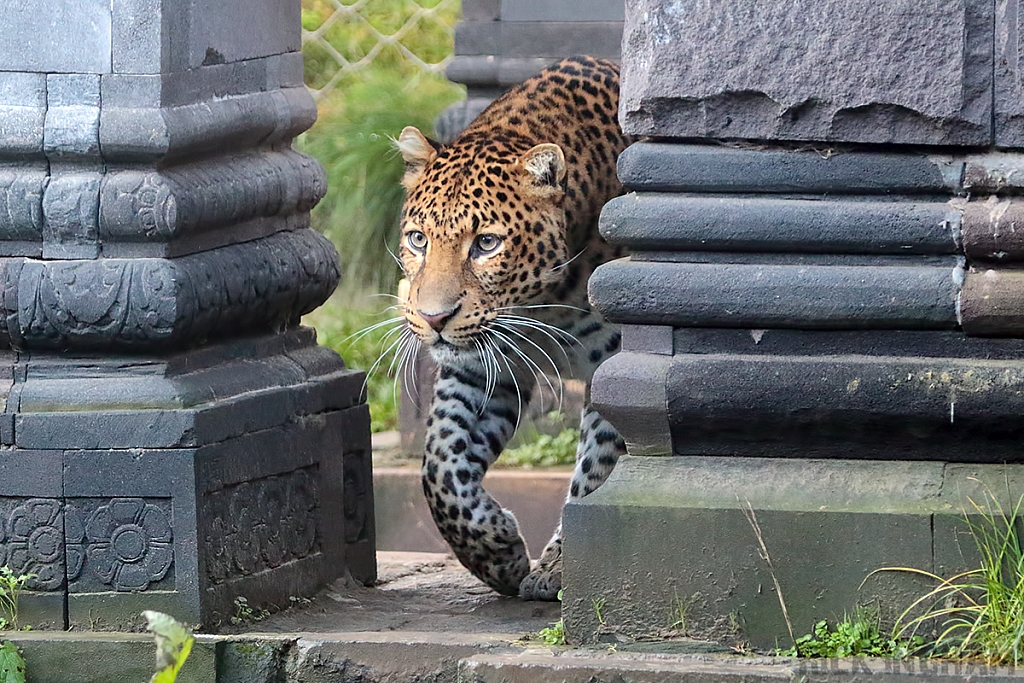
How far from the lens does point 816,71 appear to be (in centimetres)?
379

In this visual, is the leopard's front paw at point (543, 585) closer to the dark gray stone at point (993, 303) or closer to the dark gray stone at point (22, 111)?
the dark gray stone at point (993, 303)

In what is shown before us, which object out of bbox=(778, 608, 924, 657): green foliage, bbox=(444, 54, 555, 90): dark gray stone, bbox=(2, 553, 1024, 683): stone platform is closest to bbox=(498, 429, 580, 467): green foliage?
bbox=(444, 54, 555, 90): dark gray stone

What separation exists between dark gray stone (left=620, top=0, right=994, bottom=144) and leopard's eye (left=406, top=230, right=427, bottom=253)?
149cm

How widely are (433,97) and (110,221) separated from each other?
587 centimetres

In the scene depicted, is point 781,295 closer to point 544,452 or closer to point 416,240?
point 416,240

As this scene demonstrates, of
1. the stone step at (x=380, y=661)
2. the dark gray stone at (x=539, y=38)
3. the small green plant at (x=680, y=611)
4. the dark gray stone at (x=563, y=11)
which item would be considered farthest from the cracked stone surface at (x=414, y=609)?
the dark gray stone at (x=563, y=11)

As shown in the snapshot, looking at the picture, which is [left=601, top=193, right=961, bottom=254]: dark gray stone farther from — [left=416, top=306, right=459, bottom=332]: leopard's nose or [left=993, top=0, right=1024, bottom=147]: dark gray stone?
[left=416, top=306, right=459, bottom=332]: leopard's nose

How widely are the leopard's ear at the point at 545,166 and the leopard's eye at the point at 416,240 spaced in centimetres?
37

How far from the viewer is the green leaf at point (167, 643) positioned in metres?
3.15

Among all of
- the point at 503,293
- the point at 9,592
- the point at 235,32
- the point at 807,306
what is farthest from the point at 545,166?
the point at 9,592

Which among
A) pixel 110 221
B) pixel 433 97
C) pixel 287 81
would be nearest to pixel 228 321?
pixel 110 221

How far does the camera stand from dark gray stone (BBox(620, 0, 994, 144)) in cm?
374

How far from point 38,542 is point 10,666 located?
0.35m

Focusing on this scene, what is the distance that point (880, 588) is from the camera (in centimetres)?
377
